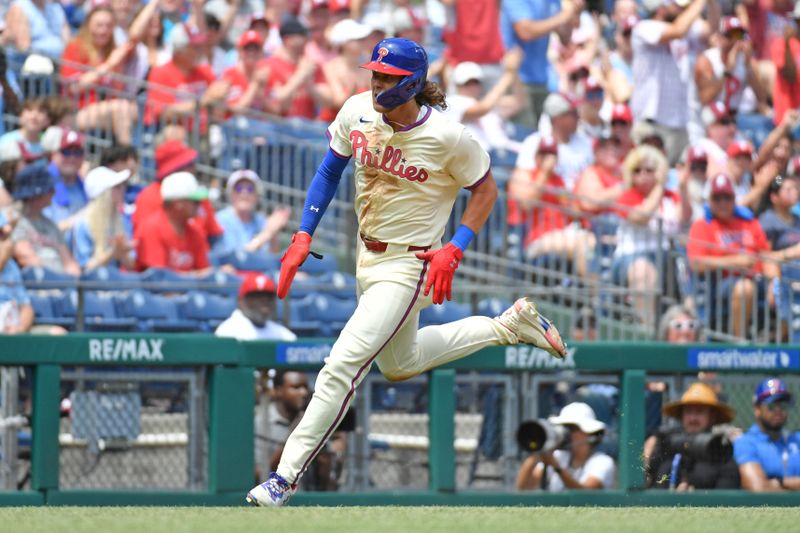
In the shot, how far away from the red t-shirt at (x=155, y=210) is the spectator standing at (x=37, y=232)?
663 mm

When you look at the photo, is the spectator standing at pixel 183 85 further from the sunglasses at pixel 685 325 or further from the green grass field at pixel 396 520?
the green grass field at pixel 396 520

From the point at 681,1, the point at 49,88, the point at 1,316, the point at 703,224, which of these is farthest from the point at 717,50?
the point at 1,316

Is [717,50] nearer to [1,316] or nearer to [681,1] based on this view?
[681,1]

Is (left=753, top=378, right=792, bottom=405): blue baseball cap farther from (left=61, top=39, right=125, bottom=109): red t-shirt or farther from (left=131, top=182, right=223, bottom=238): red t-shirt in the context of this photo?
(left=61, top=39, right=125, bottom=109): red t-shirt

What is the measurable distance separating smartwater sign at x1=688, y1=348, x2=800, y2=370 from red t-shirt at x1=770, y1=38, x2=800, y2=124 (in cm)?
621

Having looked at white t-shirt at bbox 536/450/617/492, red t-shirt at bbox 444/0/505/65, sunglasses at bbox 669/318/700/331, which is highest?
red t-shirt at bbox 444/0/505/65

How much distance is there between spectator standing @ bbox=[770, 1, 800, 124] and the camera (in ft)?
50.9

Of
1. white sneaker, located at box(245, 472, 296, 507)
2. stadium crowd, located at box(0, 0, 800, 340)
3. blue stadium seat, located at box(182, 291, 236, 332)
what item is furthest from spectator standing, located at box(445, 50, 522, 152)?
white sneaker, located at box(245, 472, 296, 507)

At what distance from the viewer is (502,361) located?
9.35m

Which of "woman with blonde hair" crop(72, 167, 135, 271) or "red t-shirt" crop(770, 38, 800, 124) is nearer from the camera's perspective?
"woman with blonde hair" crop(72, 167, 135, 271)

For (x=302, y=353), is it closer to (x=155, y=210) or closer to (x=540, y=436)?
(x=540, y=436)

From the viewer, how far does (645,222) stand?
1305cm

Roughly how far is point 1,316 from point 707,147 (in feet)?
23.1

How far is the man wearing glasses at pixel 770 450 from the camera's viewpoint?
30.4 ft
